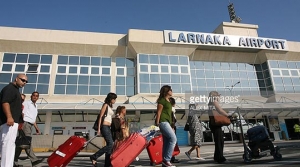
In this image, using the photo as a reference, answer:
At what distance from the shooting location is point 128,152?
3.83 m

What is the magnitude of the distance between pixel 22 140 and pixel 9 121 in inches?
71.1

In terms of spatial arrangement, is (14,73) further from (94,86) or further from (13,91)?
(13,91)

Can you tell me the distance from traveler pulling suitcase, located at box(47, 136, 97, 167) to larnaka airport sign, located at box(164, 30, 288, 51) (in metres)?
20.0

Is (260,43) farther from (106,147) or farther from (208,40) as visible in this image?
(106,147)

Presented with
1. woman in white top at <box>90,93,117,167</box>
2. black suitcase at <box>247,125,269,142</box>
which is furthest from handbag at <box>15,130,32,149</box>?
black suitcase at <box>247,125,269,142</box>

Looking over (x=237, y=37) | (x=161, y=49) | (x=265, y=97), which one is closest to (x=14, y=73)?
(x=161, y=49)

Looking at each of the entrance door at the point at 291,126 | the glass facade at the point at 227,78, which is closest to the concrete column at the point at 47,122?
the glass facade at the point at 227,78

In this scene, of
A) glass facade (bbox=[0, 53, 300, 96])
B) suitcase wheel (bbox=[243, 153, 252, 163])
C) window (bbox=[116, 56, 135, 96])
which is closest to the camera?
suitcase wheel (bbox=[243, 153, 252, 163])

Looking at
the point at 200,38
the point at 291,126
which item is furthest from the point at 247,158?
the point at 291,126

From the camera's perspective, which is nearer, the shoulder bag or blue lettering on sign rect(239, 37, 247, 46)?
the shoulder bag

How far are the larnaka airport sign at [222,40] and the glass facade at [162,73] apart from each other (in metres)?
2.17

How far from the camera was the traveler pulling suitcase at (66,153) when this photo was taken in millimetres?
4199

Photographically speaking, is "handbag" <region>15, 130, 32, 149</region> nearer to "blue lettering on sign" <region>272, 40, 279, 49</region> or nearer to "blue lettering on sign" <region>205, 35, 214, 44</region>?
"blue lettering on sign" <region>205, 35, 214, 44</region>

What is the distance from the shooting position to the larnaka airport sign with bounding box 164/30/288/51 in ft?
77.1
